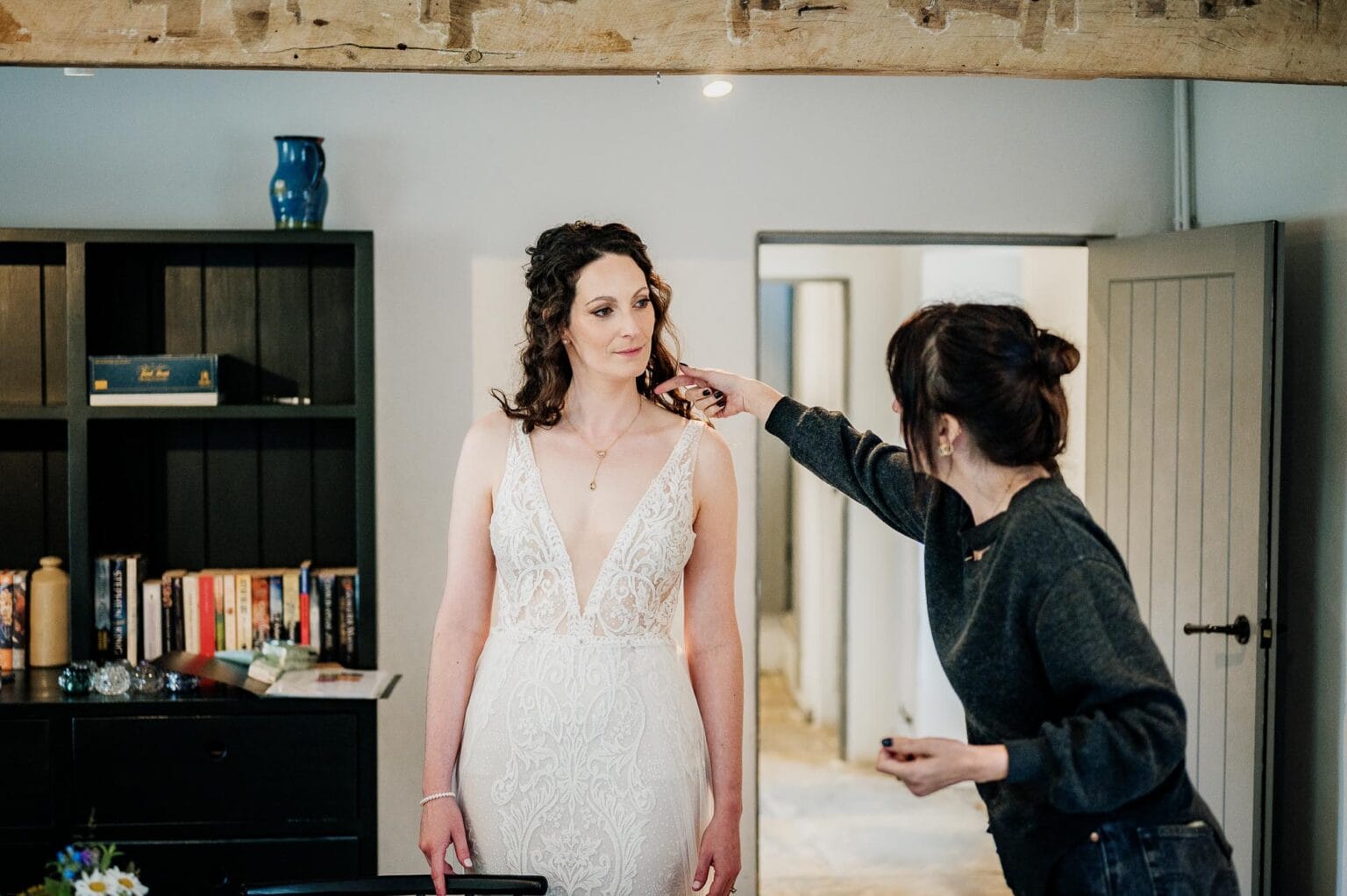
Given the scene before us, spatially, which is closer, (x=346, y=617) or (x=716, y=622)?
(x=716, y=622)

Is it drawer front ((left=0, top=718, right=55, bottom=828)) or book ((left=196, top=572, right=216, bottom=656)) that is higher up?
book ((left=196, top=572, right=216, bottom=656))

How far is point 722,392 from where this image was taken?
2.35 meters

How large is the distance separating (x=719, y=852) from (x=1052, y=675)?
2.97ft

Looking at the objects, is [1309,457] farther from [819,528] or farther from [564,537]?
[819,528]

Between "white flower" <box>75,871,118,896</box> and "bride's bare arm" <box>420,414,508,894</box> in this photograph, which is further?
"bride's bare arm" <box>420,414,508,894</box>

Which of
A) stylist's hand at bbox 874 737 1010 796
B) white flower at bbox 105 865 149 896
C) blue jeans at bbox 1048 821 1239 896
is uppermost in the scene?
stylist's hand at bbox 874 737 1010 796

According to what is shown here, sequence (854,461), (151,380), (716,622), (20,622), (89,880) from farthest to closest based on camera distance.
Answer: (20,622)
(151,380)
(716,622)
(854,461)
(89,880)

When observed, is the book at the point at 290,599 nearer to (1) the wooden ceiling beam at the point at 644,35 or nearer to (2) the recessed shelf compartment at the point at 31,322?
(2) the recessed shelf compartment at the point at 31,322

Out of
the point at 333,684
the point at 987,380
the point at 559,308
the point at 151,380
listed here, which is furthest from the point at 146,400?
the point at 987,380

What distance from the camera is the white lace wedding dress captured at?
2189mm

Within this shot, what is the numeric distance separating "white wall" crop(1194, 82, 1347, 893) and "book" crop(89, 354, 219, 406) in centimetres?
273

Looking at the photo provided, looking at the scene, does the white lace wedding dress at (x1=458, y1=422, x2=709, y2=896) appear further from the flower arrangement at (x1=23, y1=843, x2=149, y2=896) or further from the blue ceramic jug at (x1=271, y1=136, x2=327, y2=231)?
the blue ceramic jug at (x1=271, y1=136, x2=327, y2=231)

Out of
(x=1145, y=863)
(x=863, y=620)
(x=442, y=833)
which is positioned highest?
(x=1145, y=863)

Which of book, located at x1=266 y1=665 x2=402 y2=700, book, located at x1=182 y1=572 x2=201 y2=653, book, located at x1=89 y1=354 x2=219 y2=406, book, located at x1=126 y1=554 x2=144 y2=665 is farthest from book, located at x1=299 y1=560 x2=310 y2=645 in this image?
book, located at x1=89 y1=354 x2=219 y2=406
